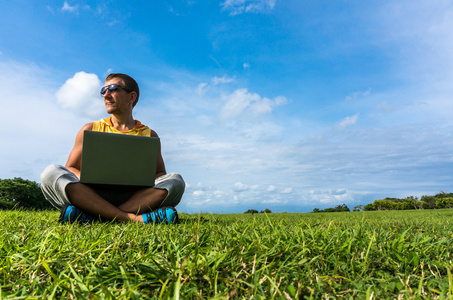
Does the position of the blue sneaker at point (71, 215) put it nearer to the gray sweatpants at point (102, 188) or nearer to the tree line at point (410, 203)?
the gray sweatpants at point (102, 188)

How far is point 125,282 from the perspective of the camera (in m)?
1.56

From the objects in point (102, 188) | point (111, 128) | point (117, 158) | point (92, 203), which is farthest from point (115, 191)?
point (111, 128)

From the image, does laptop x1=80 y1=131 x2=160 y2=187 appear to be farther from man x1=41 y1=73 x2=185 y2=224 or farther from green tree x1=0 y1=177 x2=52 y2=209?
green tree x1=0 y1=177 x2=52 y2=209

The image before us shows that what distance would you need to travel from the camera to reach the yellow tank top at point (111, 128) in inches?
202

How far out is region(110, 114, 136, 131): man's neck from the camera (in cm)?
521

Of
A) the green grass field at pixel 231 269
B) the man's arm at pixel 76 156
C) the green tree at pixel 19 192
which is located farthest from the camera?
the green tree at pixel 19 192

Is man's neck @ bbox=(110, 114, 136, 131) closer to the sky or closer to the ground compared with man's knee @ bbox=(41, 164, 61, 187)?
closer to the sky

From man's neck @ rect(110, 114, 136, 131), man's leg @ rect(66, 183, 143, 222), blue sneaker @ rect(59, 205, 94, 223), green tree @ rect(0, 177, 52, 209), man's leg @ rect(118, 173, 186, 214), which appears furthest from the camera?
green tree @ rect(0, 177, 52, 209)

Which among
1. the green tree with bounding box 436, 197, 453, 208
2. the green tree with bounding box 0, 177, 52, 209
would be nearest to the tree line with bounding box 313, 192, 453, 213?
the green tree with bounding box 436, 197, 453, 208

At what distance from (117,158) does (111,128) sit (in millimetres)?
1294

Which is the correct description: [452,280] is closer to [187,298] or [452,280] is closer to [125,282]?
[187,298]

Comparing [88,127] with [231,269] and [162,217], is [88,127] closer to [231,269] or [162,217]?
[162,217]

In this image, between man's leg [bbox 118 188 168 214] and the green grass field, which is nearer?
the green grass field

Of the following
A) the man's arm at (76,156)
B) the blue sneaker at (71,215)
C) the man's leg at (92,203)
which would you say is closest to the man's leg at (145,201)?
the man's leg at (92,203)
